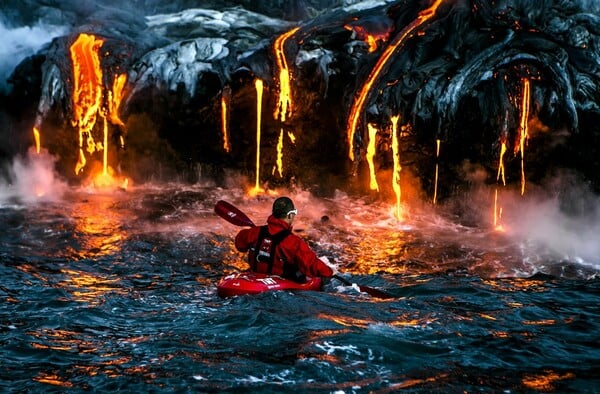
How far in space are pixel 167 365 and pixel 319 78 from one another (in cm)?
907

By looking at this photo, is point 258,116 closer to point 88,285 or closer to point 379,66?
point 379,66

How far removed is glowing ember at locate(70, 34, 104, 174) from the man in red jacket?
362 inches

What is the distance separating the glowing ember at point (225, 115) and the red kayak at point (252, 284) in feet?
25.2

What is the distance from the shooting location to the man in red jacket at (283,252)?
628cm

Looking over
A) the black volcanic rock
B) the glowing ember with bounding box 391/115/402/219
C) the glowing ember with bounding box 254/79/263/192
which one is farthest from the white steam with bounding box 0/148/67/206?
the glowing ember with bounding box 391/115/402/219

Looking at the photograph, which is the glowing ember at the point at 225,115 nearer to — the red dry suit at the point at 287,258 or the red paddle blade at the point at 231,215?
the red paddle blade at the point at 231,215

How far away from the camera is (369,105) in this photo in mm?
11805

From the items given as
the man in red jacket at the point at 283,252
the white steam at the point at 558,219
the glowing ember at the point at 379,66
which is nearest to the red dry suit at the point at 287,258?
the man in red jacket at the point at 283,252

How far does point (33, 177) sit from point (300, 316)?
12087mm

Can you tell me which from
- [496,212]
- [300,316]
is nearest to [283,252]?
[300,316]

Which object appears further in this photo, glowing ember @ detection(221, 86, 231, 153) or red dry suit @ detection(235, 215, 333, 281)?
glowing ember @ detection(221, 86, 231, 153)

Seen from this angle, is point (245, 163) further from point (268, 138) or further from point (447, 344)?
point (447, 344)

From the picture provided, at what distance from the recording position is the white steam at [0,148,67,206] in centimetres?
1507

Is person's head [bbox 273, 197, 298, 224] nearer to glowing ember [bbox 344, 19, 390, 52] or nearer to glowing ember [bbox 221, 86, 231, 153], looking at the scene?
glowing ember [bbox 344, 19, 390, 52]
